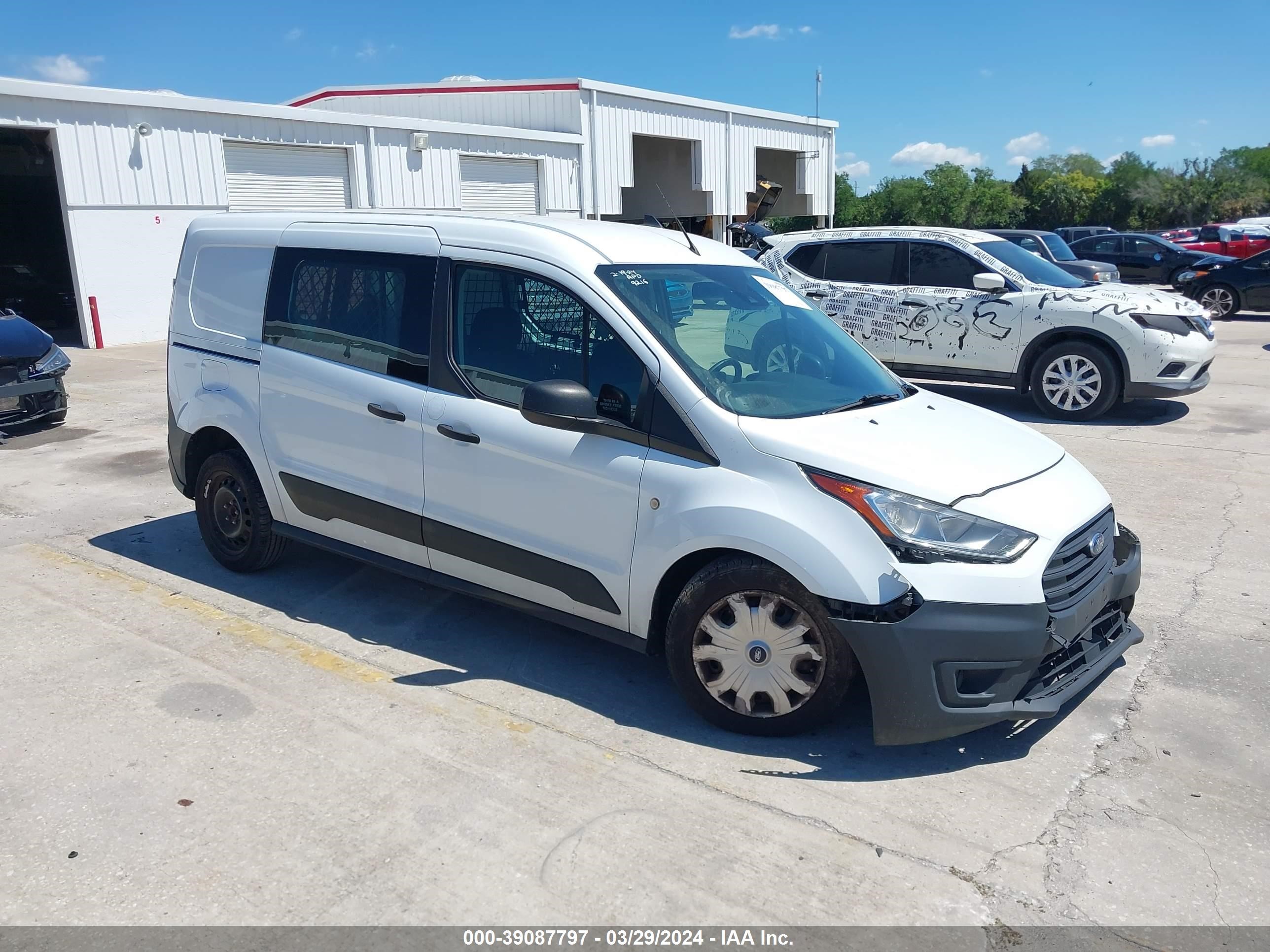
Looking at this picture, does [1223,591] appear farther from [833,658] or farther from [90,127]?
[90,127]

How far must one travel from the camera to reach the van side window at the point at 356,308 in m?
4.65

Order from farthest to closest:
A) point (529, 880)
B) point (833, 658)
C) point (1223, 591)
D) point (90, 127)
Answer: point (90, 127) → point (1223, 591) → point (833, 658) → point (529, 880)

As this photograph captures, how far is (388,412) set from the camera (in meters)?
4.66

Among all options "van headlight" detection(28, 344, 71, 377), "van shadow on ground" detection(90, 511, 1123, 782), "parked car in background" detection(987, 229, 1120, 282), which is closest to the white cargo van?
"van shadow on ground" detection(90, 511, 1123, 782)

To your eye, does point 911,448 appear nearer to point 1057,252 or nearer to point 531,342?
point 531,342

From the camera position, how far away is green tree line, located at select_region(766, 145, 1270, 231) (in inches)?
2383

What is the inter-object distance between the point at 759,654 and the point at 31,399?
8948 mm

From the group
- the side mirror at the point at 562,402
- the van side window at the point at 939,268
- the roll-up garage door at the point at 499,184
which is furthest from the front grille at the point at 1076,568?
the roll-up garage door at the point at 499,184

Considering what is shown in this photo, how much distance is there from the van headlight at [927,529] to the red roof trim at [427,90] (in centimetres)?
2495

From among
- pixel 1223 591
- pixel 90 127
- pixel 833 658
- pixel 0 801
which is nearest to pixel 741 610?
pixel 833 658

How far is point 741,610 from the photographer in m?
3.76

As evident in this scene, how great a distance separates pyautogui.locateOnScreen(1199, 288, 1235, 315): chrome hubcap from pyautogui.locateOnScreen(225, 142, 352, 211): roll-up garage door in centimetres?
1739
